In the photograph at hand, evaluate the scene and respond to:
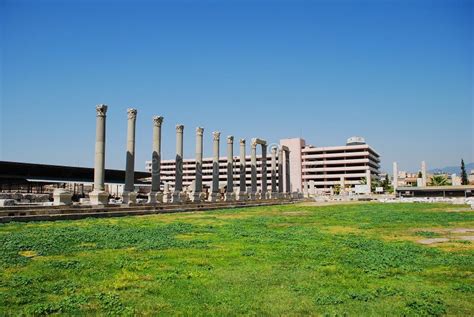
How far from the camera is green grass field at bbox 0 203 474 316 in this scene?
23.5 feet

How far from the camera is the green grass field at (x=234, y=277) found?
23.5 feet

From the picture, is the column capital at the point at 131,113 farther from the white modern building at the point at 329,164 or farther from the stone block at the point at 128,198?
the white modern building at the point at 329,164

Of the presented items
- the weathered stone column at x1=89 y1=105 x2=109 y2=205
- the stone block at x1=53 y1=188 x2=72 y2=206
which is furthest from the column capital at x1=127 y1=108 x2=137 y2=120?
the stone block at x1=53 y1=188 x2=72 y2=206

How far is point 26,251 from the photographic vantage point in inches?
507

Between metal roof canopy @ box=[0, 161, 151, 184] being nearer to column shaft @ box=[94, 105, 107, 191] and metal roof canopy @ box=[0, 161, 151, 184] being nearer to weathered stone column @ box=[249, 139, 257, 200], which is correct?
A: weathered stone column @ box=[249, 139, 257, 200]

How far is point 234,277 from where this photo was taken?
936cm

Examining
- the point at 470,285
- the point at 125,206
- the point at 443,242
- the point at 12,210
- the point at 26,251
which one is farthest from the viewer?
the point at 125,206

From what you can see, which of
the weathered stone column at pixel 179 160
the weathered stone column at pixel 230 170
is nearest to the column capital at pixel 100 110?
the weathered stone column at pixel 179 160

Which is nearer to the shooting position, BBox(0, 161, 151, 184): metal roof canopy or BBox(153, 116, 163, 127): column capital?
BBox(153, 116, 163, 127): column capital

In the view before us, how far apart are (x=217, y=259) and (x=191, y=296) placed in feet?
12.8

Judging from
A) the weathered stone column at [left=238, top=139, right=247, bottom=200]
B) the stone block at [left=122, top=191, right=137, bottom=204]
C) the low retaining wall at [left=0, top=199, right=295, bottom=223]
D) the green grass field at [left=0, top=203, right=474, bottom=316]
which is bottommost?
the green grass field at [left=0, top=203, right=474, bottom=316]

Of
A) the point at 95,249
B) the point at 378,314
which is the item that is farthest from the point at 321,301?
the point at 95,249

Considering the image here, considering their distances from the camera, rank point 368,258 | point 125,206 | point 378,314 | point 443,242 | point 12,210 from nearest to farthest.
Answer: point 378,314 → point 368,258 → point 443,242 → point 12,210 → point 125,206

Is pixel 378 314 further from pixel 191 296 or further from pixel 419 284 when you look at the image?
pixel 191 296
